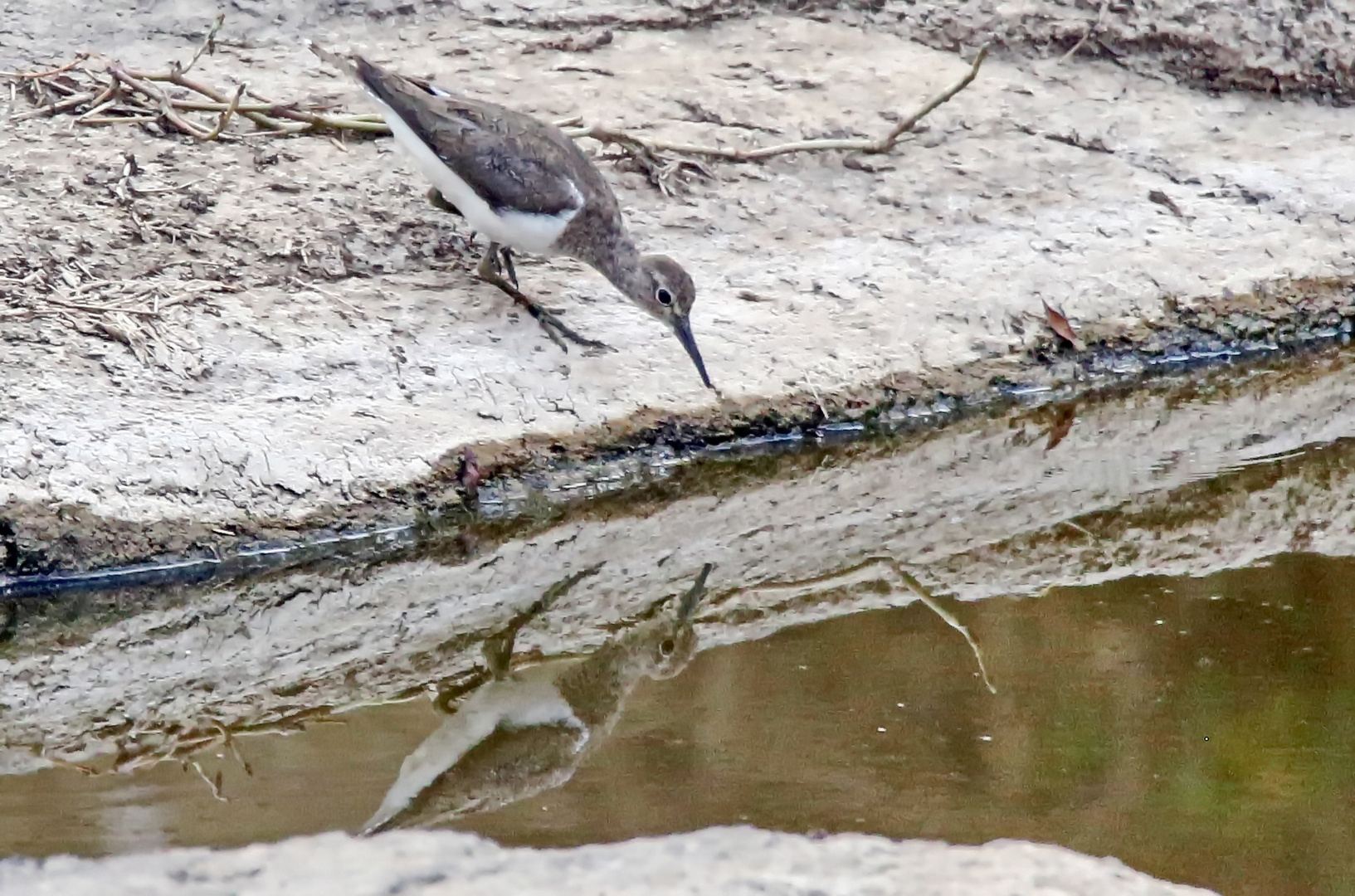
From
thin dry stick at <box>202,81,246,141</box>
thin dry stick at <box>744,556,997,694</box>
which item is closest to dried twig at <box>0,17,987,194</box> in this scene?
thin dry stick at <box>202,81,246,141</box>

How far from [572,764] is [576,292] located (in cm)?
292

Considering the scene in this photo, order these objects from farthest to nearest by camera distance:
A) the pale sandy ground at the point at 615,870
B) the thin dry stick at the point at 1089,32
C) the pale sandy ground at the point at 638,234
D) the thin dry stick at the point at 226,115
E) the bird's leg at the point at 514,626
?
the thin dry stick at the point at 1089,32
the thin dry stick at the point at 226,115
the pale sandy ground at the point at 638,234
the bird's leg at the point at 514,626
the pale sandy ground at the point at 615,870

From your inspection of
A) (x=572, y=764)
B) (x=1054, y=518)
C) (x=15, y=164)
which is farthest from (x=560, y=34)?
(x=572, y=764)

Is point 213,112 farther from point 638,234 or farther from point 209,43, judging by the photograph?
point 638,234

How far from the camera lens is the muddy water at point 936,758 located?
3.60 meters

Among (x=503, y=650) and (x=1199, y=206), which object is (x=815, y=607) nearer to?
(x=503, y=650)

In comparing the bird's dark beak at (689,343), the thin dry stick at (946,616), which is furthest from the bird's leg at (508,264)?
the thin dry stick at (946,616)

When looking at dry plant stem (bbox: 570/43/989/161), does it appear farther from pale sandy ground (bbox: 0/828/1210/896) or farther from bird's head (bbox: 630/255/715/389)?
pale sandy ground (bbox: 0/828/1210/896)

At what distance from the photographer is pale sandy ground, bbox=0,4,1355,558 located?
541 centimetres

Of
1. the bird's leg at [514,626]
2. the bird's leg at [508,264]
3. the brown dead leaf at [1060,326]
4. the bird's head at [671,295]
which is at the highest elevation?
the bird's head at [671,295]

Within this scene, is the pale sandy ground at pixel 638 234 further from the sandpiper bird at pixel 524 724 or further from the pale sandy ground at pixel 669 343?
the sandpiper bird at pixel 524 724

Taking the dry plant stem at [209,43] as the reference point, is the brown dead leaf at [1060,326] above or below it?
below

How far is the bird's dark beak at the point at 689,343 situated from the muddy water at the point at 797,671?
37 cm

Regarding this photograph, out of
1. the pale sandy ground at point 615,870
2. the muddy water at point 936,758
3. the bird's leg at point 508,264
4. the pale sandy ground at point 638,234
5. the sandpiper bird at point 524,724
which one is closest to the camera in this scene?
the pale sandy ground at point 615,870
